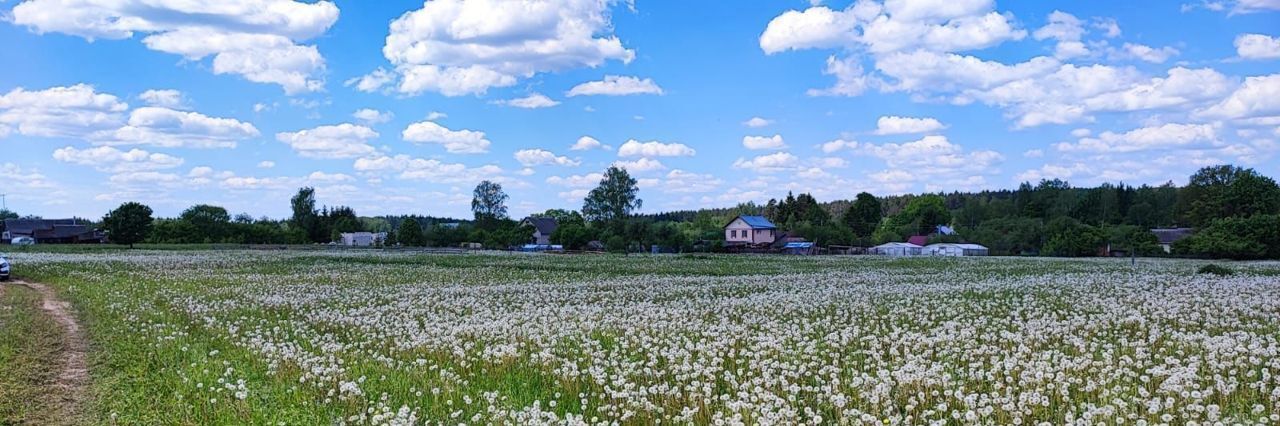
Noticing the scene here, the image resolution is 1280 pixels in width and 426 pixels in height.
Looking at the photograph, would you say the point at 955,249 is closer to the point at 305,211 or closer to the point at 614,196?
the point at 614,196

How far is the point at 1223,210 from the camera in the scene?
9938cm

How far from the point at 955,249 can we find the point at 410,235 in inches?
3049

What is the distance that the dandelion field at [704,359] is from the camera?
30.1ft

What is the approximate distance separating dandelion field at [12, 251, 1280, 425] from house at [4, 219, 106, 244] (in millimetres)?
Result: 158138

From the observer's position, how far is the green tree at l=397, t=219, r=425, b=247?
132 meters

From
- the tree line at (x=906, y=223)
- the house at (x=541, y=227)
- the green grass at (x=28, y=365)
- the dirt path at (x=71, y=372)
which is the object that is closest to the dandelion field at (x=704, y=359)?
the dirt path at (x=71, y=372)

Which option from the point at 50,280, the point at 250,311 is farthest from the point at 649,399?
the point at 50,280

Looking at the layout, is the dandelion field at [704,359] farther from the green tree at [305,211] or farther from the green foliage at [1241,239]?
the green tree at [305,211]

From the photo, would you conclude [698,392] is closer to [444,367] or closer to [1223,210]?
[444,367]

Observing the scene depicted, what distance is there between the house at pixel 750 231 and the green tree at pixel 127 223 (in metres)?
80.3

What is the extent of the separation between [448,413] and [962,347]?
23.9 feet

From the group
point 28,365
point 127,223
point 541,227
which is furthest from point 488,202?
point 28,365

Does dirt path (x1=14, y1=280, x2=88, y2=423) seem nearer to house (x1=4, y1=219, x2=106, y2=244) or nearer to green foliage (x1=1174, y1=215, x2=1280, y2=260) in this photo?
green foliage (x1=1174, y1=215, x2=1280, y2=260)

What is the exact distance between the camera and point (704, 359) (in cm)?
1194
